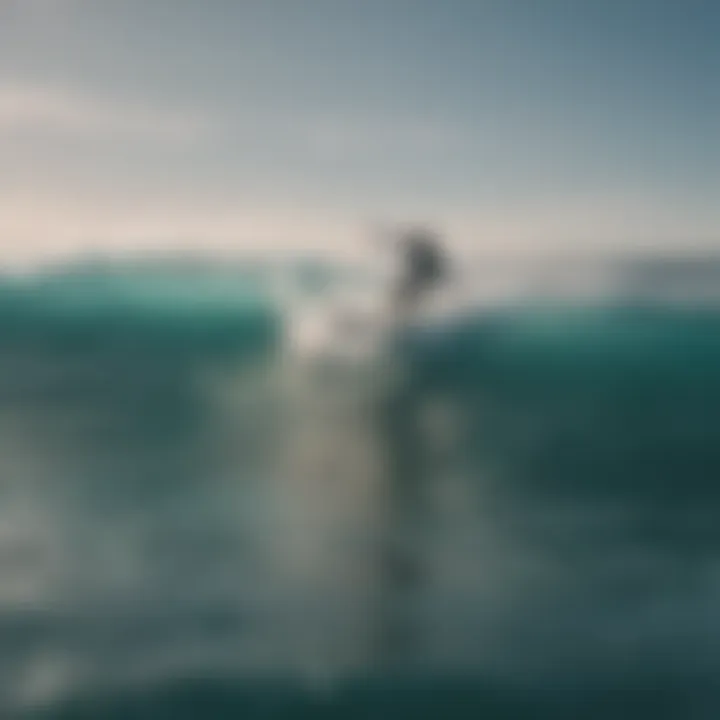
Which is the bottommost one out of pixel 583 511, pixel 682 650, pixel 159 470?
pixel 682 650

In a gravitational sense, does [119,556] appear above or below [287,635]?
above

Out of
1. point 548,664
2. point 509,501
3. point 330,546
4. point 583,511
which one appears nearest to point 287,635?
point 330,546

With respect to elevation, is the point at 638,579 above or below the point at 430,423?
below

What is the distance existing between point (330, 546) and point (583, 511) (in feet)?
3.46

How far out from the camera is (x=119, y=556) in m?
3.32

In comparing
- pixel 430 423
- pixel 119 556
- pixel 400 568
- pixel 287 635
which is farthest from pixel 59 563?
pixel 430 423

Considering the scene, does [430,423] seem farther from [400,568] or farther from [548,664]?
[548,664]

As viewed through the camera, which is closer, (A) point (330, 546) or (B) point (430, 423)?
(A) point (330, 546)

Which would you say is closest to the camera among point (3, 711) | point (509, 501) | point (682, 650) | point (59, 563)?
point (3, 711)

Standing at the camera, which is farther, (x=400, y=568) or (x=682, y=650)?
(x=400, y=568)

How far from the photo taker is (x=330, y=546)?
11.2ft

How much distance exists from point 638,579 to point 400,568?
2.85ft

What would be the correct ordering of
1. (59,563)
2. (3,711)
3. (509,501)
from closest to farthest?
(3,711) < (59,563) < (509,501)

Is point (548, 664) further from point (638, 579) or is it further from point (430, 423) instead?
point (430, 423)
